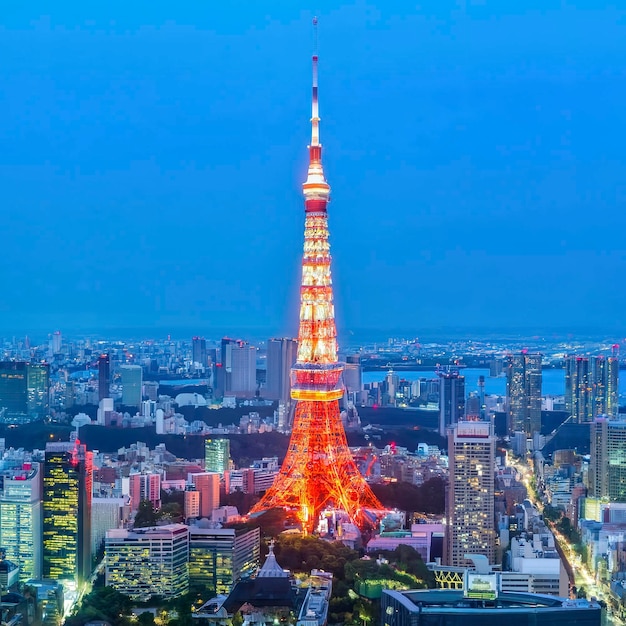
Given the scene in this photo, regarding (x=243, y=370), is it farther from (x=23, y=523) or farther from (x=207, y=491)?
(x=23, y=523)

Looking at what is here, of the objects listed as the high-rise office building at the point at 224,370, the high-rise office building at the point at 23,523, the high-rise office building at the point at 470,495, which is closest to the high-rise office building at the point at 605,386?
the high-rise office building at the point at 224,370

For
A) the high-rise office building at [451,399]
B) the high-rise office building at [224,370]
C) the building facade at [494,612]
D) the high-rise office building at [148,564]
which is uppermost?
the high-rise office building at [224,370]

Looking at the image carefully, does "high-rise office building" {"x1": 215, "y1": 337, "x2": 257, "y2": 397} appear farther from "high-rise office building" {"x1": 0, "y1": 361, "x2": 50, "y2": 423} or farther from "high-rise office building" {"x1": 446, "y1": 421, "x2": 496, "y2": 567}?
"high-rise office building" {"x1": 446, "y1": 421, "x2": 496, "y2": 567}

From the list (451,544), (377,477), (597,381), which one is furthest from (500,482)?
(597,381)

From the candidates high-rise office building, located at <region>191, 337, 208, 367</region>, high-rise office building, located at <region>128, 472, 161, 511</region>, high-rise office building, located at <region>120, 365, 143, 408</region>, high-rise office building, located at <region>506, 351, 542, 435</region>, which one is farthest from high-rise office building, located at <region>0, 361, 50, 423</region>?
high-rise office building, located at <region>506, 351, 542, 435</region>

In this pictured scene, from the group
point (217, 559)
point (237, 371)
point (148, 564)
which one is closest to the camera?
point (148, 564)

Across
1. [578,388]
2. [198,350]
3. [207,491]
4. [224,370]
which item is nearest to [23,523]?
[207,491]

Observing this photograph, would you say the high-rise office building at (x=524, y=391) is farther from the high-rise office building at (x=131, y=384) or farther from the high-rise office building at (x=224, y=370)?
the high-rise office building at (x=131, y=384)
